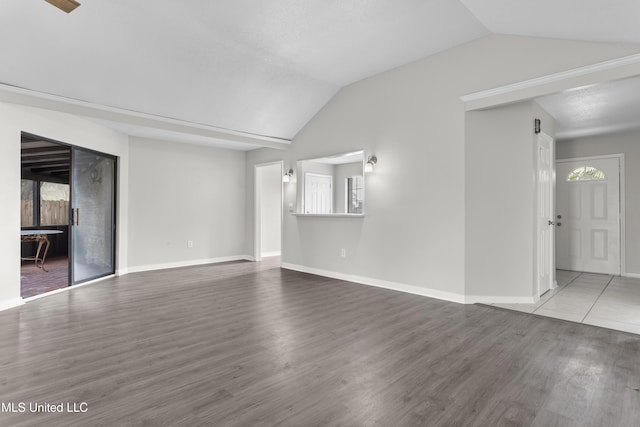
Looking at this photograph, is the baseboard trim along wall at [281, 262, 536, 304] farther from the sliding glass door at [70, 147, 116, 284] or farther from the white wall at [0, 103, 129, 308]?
the white wall at [0, 103, 129, 308]

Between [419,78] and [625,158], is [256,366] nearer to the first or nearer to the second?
[419,78]

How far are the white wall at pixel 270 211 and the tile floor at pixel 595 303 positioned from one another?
5.44 metres

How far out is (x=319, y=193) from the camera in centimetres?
781

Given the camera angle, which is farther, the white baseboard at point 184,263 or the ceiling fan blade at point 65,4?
the white baseboard at point 184,263

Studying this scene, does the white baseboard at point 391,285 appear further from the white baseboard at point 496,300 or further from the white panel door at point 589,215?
the white panel door at point 589,215

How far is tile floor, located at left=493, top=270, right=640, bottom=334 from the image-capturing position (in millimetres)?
3504

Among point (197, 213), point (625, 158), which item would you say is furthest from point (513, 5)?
point (197, 213)

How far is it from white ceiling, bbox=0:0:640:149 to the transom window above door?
3682 millimetres

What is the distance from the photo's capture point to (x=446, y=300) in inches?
169

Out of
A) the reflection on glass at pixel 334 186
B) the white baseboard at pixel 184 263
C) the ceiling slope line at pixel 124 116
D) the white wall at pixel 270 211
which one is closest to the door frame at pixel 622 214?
the reflection on glass at pixel 334 186

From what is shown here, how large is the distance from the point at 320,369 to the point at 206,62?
3.83 metres

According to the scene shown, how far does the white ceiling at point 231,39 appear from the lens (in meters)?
3.19

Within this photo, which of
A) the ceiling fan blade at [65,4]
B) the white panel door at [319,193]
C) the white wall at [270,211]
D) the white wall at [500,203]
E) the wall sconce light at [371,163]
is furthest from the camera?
the white wall at [270,211]

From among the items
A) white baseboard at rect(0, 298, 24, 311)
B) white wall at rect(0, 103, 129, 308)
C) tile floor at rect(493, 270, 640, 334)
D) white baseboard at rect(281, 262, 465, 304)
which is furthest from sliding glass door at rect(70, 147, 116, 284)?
tile floor at rect(493, 270, 640, 334)
